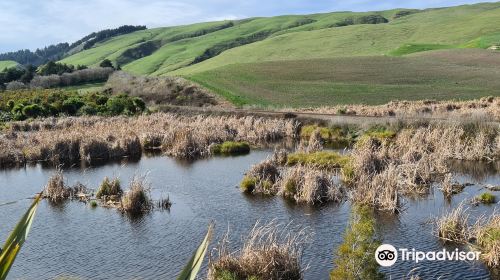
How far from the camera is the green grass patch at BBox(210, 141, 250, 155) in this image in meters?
44.9

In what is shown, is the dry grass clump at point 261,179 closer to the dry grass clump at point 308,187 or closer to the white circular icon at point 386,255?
the dry grass clump at point 308,187

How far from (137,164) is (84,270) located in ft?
74.6

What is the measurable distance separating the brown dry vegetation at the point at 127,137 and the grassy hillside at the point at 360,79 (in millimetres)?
25828

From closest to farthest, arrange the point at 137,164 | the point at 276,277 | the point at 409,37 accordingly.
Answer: the point at 276,277, the point at 137,164, the point at 409,37

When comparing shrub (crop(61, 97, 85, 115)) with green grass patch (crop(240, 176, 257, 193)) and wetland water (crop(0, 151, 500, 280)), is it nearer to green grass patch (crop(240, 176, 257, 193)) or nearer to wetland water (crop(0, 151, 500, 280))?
wetland water (crop(0, 151, 500, 280))

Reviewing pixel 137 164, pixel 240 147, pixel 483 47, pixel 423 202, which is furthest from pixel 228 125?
pixel 483 47

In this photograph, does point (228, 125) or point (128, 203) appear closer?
point (128, 203)

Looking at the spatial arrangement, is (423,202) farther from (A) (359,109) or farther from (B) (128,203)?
(A) (359,109)

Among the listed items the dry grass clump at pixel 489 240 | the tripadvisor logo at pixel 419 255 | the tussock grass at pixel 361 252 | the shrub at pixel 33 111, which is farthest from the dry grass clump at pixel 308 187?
the shrub at pixel 33 111

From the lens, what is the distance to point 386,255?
17094mm

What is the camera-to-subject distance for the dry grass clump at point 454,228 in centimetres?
1947

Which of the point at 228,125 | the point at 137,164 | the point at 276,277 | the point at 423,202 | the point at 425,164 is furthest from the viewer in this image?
the point at 228,125

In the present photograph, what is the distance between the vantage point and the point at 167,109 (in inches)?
2832

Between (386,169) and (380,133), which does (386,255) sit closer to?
(386,169)
